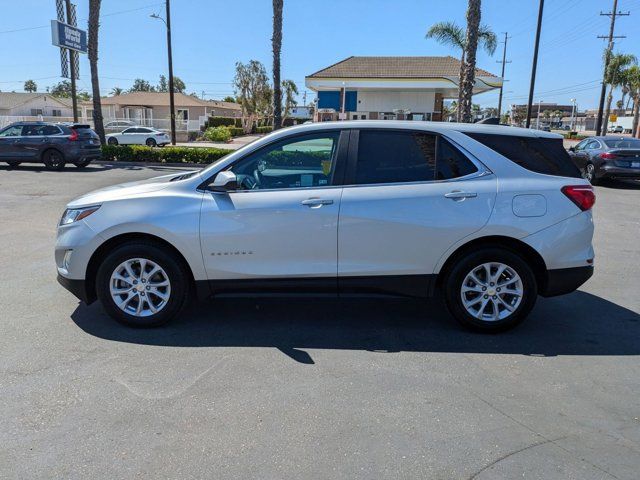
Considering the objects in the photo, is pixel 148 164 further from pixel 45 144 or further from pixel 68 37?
pixel 68 37


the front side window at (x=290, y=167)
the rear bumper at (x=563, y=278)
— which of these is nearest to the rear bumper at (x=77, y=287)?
the front side window at (x=290, y=167)

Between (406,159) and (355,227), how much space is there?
78 cm

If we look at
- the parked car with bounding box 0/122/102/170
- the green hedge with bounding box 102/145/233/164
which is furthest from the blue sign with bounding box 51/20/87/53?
the parked car with bounding box 0/122/102/170

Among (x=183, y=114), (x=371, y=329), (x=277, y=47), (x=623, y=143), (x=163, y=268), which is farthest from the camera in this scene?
(x=183, y=114)

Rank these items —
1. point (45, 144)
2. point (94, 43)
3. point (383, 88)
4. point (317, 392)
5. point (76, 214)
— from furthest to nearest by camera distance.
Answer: point (383, 88), point (94, 43), point (45, 144), point (76, 214), point (317, 392)

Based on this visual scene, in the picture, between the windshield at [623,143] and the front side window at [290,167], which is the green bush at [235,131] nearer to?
the windshield at [623,143]

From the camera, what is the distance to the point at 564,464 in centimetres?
286

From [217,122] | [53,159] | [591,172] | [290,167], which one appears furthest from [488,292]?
[217,122]

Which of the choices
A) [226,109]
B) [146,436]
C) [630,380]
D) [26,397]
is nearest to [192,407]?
[146,436]

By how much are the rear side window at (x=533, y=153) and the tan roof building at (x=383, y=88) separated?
2914cm

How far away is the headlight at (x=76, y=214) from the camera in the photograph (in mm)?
4547

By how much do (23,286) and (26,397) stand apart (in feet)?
8.91

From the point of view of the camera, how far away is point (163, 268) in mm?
4500

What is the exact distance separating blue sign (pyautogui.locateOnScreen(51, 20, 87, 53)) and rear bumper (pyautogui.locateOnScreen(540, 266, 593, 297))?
25.0 meters
